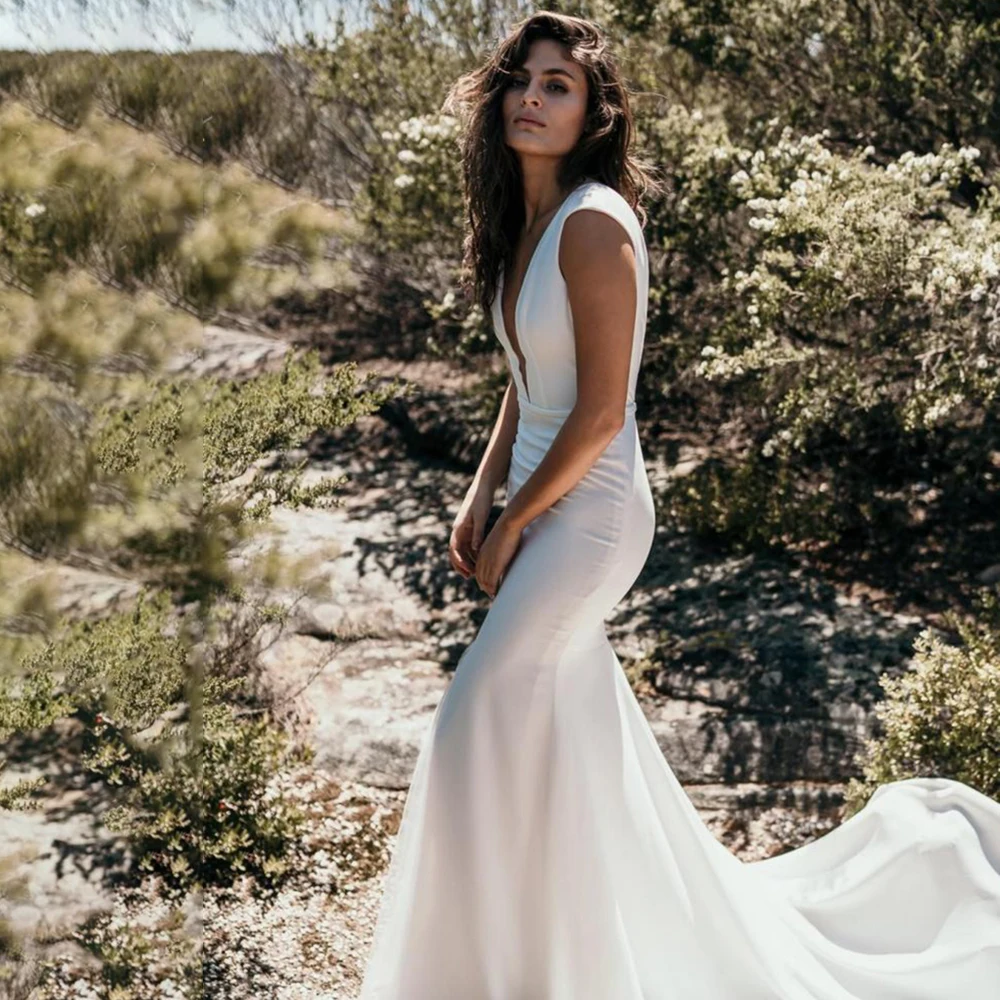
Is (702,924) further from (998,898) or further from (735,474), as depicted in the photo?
(735,474)

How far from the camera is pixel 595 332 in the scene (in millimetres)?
2330

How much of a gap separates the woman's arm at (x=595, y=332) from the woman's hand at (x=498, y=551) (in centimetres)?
12

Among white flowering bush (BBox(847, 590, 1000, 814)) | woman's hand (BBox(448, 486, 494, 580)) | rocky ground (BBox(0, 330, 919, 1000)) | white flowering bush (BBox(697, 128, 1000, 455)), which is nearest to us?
woman's hand (BBox(448, 486, 494, 580))

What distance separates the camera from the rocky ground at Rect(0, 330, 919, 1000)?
3475 millimetres

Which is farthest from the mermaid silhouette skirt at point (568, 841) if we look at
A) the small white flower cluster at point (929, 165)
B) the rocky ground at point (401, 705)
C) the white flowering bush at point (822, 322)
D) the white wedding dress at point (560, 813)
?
the small white flower cluster at point (929, 165)

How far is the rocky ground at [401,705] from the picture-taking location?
11.4ft

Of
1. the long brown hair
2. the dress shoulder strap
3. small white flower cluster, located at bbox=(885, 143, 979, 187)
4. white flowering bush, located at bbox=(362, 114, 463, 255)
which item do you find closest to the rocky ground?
white flowering bush, located at bbox=(362, 114, 463, 255)

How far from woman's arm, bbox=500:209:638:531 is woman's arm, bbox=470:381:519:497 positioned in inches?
17.3

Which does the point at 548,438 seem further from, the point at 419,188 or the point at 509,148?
the point at 419,188

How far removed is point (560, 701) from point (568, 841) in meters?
0.27

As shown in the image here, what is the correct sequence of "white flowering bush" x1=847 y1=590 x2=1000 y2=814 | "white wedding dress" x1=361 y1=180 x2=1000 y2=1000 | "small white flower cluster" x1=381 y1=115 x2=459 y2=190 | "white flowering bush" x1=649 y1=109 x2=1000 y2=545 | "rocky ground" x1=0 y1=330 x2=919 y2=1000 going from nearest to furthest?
"white wedding dress" x1=361 y1=180 x2=1000 y2=1000 → "rocky ground" x1=0 y1=330 x2=919 y2=1000 → "white flowering bush" x1=847 y1=590 x2=1000 y2=814 → "white flowering bush" x1=649 y1=109 x2=1000 y2=545 → "small white flower cluster" x1=381 y1=115 x2=459 y2=190

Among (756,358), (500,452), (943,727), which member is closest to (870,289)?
(756,358)

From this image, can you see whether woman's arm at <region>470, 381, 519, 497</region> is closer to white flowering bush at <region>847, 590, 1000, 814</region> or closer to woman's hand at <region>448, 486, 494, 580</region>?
woman's hand at <region>448, 486, 494, 580</region>

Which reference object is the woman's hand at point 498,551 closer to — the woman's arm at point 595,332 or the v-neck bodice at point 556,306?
the woman's arm at point 595,332
